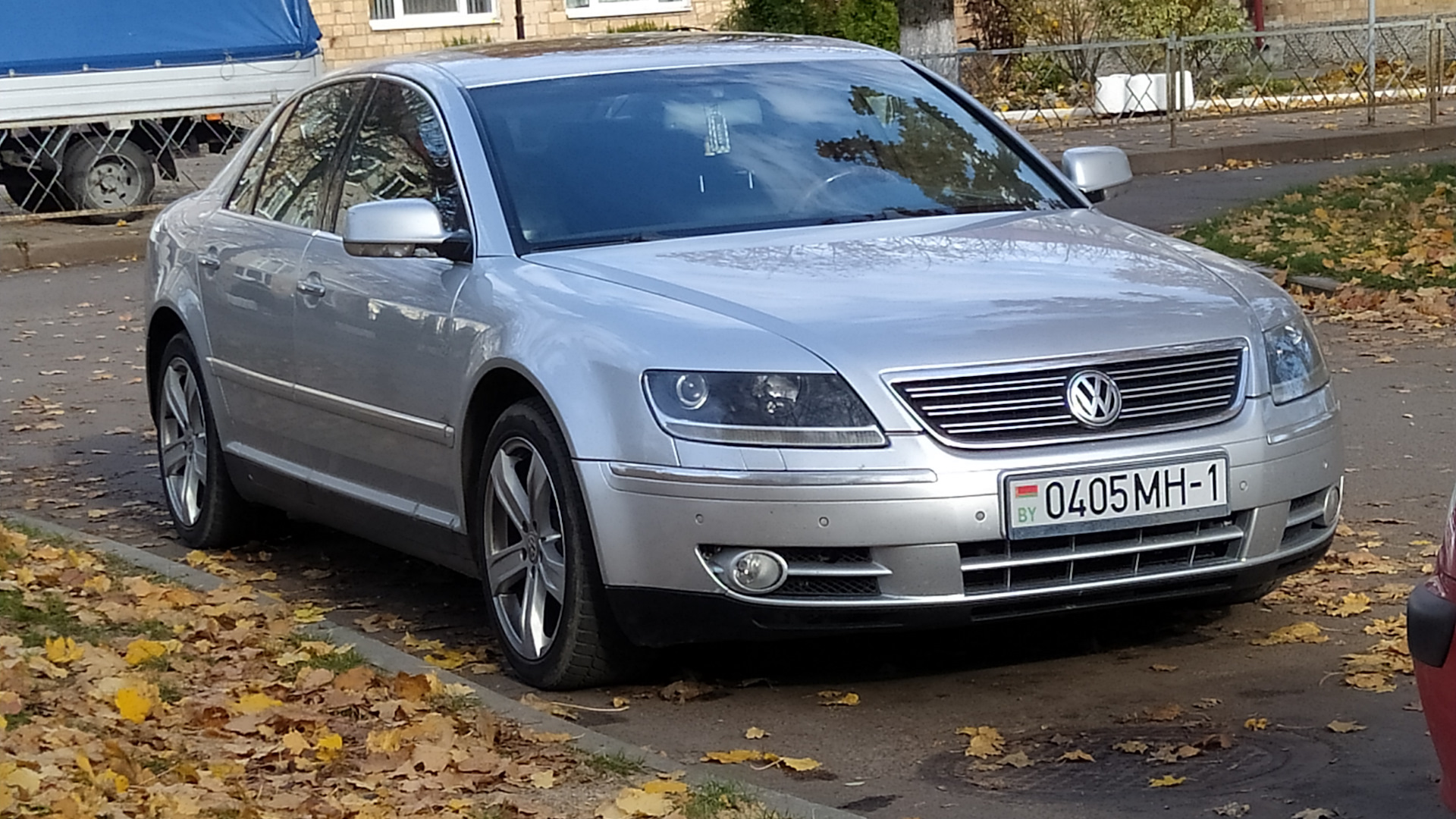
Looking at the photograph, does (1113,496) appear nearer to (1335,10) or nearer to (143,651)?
(143,651)

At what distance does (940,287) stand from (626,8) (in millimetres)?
31562

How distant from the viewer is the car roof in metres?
6.75

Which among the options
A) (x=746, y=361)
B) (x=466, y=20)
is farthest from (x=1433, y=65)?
(x=746, y=361)

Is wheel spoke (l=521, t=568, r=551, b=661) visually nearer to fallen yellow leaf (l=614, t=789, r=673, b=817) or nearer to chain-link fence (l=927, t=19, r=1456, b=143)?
fallen yellow leaf (l=614, t=789, r=673, b=817)

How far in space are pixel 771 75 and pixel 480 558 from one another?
1.72 meters

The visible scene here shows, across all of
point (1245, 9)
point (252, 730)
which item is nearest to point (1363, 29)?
point (1245, 9)

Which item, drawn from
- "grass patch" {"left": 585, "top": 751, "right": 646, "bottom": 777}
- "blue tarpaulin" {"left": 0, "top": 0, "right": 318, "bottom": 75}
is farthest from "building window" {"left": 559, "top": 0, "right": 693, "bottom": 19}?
"grass patch" {"left": 585, "top": 751, "right": 646, "bottom": 777}

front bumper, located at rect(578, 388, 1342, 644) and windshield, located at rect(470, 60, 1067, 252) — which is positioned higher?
windshield, located at rect(470, 60, 1067, 252)

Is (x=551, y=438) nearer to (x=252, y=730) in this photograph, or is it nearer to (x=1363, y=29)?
(x=252, y=730)

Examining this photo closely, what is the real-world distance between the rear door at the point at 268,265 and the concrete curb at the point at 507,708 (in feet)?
1.47

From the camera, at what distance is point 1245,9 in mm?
38875

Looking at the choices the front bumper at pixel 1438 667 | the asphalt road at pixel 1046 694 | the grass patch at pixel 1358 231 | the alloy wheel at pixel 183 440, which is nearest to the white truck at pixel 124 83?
the grass patch at pixel 1358 231

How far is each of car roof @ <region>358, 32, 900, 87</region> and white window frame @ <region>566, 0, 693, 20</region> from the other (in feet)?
95.4

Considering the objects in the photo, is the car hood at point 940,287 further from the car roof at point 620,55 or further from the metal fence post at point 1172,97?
the metal fence post at point 1172,97
